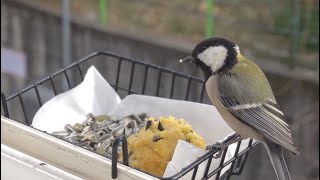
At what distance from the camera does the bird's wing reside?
4.17 ft

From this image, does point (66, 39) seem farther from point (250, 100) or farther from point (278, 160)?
point (278, 160)

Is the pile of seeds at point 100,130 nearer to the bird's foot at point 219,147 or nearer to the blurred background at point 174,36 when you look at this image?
A: the bird's foot at point 219,147

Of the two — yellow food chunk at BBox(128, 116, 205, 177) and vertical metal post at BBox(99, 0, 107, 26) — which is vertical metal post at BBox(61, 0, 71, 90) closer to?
vertical metal post at BBox(99, 0, 107, 26)

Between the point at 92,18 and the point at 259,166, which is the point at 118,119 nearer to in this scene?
the point at 259,166

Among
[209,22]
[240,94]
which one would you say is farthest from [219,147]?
[209,22]

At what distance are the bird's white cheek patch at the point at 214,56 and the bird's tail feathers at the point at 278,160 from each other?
0.17 meters

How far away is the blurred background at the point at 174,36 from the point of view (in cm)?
381

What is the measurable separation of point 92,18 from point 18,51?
616 mm

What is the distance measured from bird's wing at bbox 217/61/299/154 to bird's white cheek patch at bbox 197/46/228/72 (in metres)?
0.03

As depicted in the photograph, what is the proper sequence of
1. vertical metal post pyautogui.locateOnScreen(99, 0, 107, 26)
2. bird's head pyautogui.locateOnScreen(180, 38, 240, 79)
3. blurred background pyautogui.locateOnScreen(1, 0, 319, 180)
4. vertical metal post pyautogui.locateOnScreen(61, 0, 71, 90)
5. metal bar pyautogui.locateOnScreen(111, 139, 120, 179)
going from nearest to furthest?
metal bar pyautogui.locateOnScreen(111, 139, 120, 179), bird's head pyautogui.locateOnScreen(180, 38, 240, 79), blurred background pyautogui.locateOnScreen(1, 0, 319, 180), vertical metal post pyautogui.locateOnScreen(61, 0, 71, 90), vertical metal post pyautogui.locateOnScreen(99, 0, 107, 26)

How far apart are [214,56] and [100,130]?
266 mm

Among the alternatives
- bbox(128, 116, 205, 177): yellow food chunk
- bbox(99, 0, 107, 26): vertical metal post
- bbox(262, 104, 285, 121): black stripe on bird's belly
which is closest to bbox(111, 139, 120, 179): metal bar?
bbox(128, 116, 205, 177): yellow food chunk

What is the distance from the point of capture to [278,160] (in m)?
1.18

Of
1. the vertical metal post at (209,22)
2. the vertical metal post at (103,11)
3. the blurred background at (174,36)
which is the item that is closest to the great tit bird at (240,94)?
the blurred background at (174,36)
